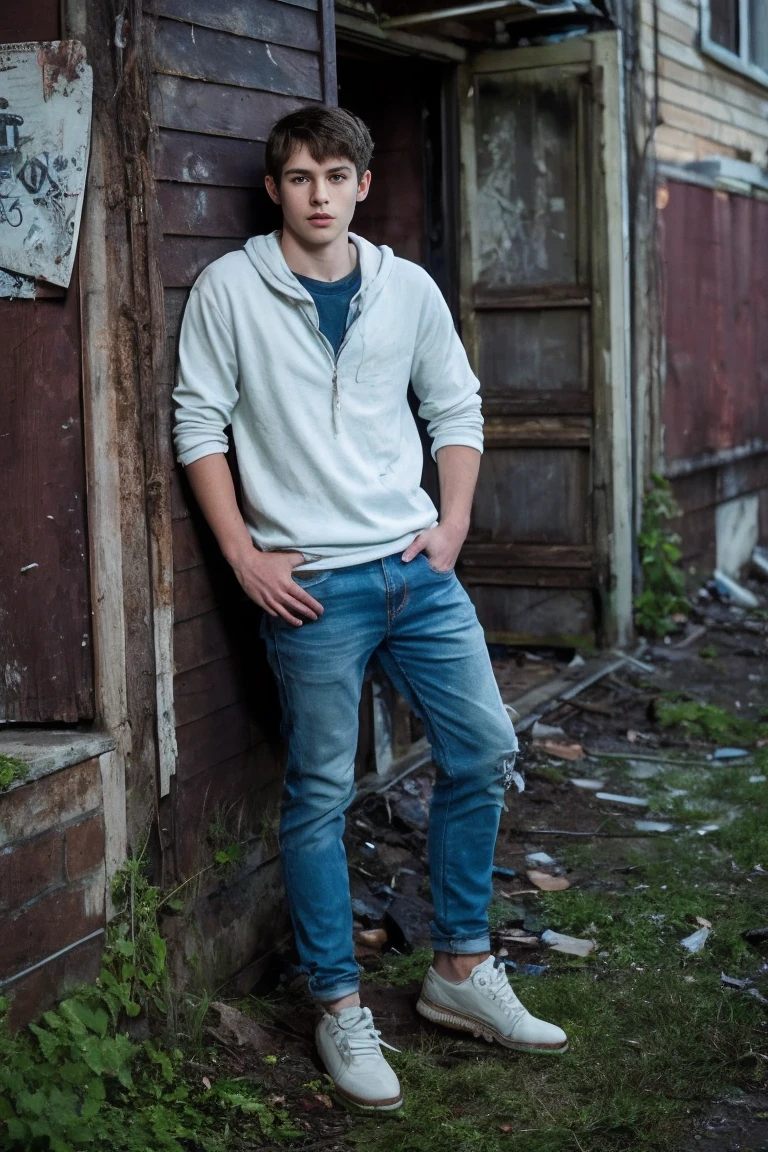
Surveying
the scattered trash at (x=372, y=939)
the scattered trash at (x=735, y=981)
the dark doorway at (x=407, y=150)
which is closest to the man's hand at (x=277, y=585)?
the scattered trash at (x=372, y=939)

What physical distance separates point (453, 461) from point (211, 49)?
121cm

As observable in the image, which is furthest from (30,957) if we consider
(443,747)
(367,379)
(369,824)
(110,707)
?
(369,824)

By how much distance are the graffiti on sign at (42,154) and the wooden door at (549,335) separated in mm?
4607

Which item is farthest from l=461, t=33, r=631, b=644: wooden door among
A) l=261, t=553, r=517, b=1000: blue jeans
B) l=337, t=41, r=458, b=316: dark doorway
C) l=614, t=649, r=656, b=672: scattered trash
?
l=261, t=553, r=517, b=1000: blue jeans

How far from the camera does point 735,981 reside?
12.2 feet

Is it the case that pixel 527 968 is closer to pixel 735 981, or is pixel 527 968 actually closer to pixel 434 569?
pixel 735 981

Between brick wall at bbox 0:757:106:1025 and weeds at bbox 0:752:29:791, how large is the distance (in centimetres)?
3

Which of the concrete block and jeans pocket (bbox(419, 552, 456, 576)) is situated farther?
the concrete block

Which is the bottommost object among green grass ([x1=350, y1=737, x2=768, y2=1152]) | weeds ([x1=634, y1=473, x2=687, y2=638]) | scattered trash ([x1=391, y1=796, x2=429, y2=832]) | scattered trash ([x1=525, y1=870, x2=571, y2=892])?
green grass ([x1=350, y1=737, x2=768, y2=1152])

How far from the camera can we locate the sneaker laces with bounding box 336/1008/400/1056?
10.4ft

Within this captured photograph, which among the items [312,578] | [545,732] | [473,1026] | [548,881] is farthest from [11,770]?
[545,732]

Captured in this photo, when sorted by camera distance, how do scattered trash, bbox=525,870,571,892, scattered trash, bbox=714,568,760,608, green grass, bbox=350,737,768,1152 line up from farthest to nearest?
1. scattered trash, bbox=714,568,760,608
2. scattered trash, bbox=525,870,571,892
3. green grass, bbox=350,737,768,1152

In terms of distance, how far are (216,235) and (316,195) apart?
1.20ft

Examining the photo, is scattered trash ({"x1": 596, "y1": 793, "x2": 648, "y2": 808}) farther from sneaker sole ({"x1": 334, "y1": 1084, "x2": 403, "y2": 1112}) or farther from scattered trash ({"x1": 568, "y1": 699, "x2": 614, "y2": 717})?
sneaker sole ({"x1": 334, "y1": 1084, "x2": 403, "y2": 1112})
